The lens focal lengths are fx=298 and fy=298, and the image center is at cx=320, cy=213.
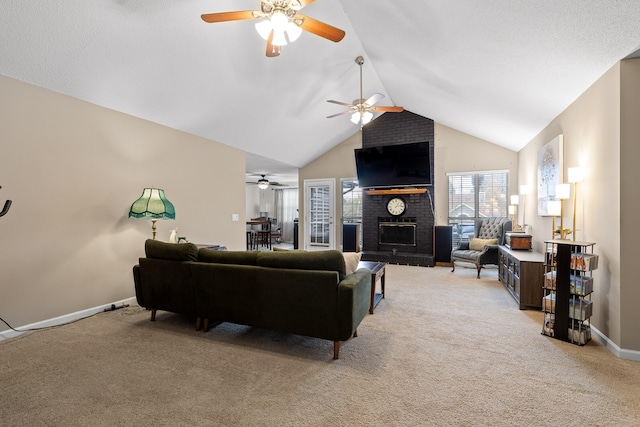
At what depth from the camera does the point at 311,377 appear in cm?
212

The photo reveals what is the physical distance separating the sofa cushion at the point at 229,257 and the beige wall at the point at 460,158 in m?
5.21

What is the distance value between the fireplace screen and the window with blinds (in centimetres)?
89

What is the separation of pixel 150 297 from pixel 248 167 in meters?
4.98

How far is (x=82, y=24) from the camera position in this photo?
2.62m

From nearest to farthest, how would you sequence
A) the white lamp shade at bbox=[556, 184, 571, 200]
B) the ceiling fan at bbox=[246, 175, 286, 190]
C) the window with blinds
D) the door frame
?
1. the white lamp shade at bbox=[556, 184, 571, 200]
2. the window with blinds
3. the door frame
4. the ceiling fan at bbox=[246, 175, 286, 190]

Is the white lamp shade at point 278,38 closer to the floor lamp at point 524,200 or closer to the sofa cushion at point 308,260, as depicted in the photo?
the sofa cushion at point 308,260

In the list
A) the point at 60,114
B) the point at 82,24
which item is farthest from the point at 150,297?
the point at 82,24

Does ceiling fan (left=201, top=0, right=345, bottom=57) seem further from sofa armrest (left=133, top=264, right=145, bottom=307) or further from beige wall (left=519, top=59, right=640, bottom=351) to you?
sofa armrest (left=133, top=264, right=145, bottom=307)

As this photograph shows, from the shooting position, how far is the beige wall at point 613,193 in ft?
7.77

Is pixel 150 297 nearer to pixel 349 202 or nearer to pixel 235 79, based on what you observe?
pixel 235 79

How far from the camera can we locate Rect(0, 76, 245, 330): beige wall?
2.84 m

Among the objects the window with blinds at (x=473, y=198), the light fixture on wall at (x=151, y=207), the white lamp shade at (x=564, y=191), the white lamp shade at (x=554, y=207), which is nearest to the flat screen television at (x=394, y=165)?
the window with blinds at (x=473, y=198)

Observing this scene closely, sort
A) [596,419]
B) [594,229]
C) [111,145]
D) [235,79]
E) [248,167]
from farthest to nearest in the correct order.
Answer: [248,167], [235,79], [111,145], [594,229], [596,419]

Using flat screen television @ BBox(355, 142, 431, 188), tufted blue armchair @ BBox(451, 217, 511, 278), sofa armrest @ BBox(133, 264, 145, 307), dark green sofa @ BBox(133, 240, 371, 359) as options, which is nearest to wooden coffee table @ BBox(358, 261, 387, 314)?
dark green sofa @ BBox(133, 240, 371, 359)
